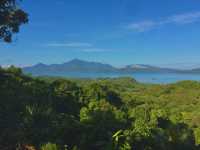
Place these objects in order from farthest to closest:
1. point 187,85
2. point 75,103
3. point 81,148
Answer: point 187,85, point 75,103, point 81,148

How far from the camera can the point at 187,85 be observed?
101250mm

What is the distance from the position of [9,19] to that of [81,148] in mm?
5882

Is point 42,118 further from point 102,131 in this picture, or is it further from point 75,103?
point 75,103

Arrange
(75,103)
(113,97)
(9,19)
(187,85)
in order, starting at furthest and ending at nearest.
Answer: (187,85)
(113,97)
(75,103)
(9,19)

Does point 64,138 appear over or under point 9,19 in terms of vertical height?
under

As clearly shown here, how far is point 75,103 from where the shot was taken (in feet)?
96.7

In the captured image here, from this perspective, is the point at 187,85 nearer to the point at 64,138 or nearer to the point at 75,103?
the point at 75,103

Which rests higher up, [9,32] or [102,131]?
[9,32]

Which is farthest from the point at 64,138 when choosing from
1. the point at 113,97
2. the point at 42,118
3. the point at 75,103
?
the point at 113,97

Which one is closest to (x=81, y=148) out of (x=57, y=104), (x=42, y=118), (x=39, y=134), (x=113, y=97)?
(x=39, y=134)

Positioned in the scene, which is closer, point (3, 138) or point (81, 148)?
point (3, 138)

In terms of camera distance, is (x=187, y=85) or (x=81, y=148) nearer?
(x=81, y=148)

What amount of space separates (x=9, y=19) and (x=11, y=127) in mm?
4311

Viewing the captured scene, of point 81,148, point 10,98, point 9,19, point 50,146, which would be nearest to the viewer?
point 50,146
